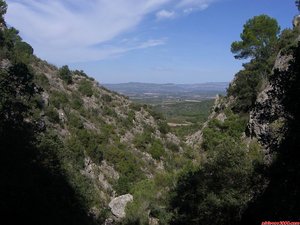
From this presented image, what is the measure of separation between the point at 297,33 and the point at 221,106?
17.7m

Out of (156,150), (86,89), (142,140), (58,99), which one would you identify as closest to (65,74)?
(86,89)

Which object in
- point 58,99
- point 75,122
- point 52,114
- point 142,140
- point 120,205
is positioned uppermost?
point 58,99

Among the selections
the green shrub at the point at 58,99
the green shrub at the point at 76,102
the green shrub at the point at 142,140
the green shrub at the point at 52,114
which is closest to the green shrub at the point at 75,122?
the green shrub at the point at 58,99

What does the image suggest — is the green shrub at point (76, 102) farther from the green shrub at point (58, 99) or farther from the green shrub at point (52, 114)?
the green shrub at point (52, 114)

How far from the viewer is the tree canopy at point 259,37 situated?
151 feet

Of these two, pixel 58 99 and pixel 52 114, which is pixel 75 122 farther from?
pixel 58 99

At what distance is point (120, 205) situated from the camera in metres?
37.8

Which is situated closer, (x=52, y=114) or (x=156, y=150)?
(x=52, y=114)

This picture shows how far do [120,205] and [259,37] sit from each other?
2656cm

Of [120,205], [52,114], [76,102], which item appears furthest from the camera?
[76,102]

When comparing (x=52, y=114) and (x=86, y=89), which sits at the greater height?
(x=86, y=89)

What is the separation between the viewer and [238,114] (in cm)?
4553

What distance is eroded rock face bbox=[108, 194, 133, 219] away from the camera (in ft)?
120

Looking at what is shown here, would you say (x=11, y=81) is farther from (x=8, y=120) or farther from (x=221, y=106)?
(x=221, y=106)
